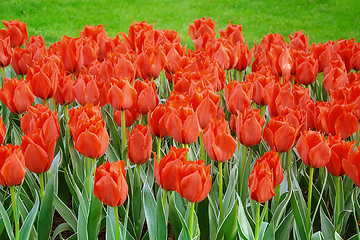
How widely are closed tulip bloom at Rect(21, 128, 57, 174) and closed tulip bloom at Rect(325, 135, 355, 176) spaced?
0.99 metres

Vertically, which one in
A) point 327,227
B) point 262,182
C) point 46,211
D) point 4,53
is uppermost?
point 4,53

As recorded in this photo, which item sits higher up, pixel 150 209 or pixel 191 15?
pixel 150 209

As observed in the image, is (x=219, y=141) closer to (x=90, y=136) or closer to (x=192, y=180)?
(x=192, y=180)

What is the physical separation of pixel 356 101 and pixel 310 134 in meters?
0.48

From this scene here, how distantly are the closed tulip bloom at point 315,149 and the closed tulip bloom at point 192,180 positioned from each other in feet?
1.39

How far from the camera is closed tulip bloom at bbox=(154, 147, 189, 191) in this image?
1268 mm

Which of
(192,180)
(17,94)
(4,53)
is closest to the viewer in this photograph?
(192,180)

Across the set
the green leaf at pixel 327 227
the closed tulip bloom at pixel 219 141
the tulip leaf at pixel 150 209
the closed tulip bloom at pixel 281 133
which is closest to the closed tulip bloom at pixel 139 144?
the tulip leaf at pixel 150 209

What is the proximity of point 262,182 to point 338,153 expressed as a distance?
0.35 metres

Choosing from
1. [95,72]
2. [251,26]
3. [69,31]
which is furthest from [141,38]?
[251,26]

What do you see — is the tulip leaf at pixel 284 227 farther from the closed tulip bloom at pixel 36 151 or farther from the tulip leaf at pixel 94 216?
the closed tulip bloom at pixel 36 151

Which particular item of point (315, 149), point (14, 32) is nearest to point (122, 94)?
point (315, 149)

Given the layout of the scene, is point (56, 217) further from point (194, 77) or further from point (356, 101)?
point (356, 101)

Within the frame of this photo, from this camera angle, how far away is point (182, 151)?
1.30 metres
